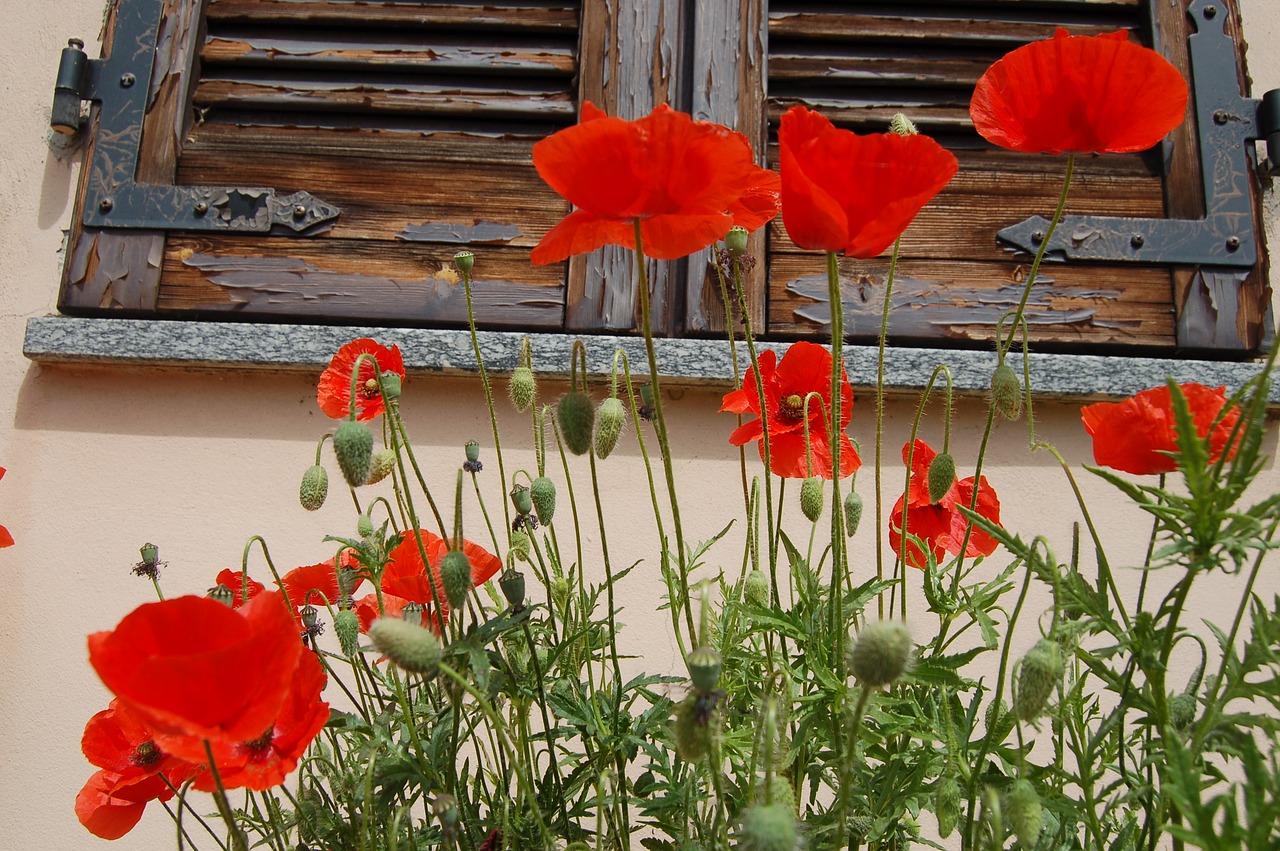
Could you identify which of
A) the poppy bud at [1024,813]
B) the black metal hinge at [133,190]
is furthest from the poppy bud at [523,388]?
the black metal hinge at [133,190]

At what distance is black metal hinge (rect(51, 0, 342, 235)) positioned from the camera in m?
2.12

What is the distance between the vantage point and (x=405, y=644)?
702 mm

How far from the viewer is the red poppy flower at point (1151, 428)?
843mm

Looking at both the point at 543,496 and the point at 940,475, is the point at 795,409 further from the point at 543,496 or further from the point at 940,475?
the point at 543,496

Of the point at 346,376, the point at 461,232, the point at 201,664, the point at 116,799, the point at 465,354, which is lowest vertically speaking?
the point at 116,799

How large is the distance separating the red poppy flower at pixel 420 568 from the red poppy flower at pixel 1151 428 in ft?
1.96

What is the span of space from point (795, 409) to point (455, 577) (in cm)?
57

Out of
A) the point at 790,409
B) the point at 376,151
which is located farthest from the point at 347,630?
the point at 376,151

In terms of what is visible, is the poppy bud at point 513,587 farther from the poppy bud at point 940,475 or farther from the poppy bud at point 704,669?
the poppy bud at point 940,475

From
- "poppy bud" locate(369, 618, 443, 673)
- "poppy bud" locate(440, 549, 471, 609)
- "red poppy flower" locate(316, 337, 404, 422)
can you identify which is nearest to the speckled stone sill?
"red poppy flower" locate(316, 337, 404, 422)

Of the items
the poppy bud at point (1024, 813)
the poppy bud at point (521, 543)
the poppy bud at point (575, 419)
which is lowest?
the poppy bud at point (1024, 813)

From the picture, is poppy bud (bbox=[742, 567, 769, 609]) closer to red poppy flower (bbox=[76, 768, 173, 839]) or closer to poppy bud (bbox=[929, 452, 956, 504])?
poppy bud (bbox=[929, 452, 956, 504])

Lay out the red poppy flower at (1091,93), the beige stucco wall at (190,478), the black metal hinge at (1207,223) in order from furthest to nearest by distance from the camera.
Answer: the black metal hinge at (1207,223) < the beige stucco wall at (190,478) < the red poppy flower at (1091,93)

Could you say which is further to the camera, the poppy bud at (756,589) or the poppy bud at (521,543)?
the poppy bud at (521,543)
